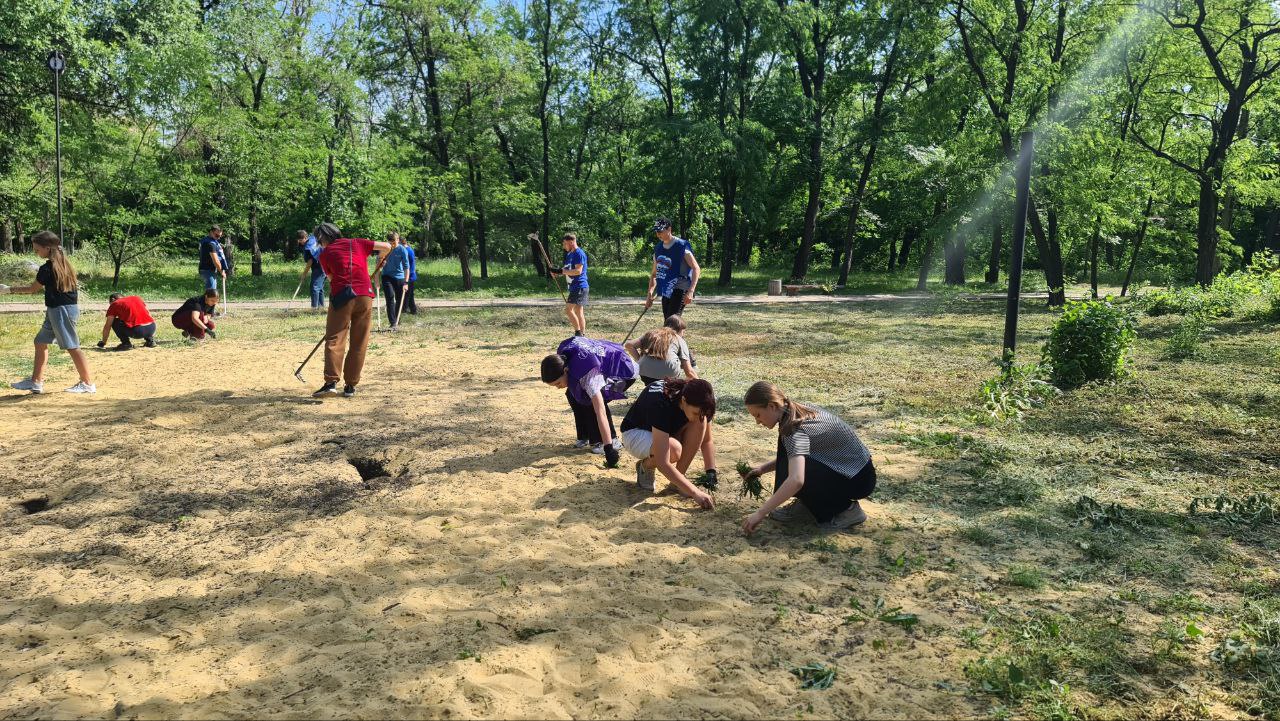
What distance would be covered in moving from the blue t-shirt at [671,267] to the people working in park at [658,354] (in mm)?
2660

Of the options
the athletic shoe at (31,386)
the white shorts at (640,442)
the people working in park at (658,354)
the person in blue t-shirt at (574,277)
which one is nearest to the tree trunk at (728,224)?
the person in blue t-shirt at (574,277)

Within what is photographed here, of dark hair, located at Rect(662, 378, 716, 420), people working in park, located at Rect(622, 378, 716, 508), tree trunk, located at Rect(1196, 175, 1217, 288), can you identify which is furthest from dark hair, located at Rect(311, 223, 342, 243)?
tree trunk, located at Rect(1196, 175, 1217, 288)

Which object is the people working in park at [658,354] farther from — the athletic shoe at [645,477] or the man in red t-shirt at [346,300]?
the man in red t-shirt at [346,300]

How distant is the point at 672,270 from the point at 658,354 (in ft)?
11.1

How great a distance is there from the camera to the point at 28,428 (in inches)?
275

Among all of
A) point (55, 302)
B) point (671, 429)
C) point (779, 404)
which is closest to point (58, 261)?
point (55, 302)

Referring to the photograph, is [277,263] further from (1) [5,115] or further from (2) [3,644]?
(2) [3,644]

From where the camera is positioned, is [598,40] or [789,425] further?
[598,40]

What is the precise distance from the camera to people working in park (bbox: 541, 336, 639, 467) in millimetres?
5723

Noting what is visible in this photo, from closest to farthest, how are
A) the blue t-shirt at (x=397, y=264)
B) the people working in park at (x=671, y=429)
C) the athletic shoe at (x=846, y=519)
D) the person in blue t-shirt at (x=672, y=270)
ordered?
the athletic shoe at (x=846, y=519), the people working in park at (x=671, y=429), the person in blue t-shirt at (x=672, y=270), the blue t-shirt at (x=397, y=264)

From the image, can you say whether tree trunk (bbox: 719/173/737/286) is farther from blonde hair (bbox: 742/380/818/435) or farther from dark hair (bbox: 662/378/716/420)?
blonde hair (bbox: 742/380/818/435)

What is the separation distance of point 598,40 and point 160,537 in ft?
96.3

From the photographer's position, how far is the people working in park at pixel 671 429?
4938 millimetres

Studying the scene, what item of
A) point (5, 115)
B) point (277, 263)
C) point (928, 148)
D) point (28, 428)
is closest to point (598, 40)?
point (928, 148)
